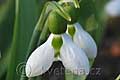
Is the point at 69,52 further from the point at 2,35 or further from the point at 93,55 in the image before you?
the point at 2,35

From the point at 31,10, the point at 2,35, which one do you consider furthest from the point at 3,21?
the point at 31,10

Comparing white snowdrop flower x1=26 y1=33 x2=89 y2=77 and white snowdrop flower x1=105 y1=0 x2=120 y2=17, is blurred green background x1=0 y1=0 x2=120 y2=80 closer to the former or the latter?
white snowdrop flower x1=26 y1=33 x2=89 y2=77

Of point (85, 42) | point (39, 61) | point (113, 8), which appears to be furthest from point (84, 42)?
point (113, 8)

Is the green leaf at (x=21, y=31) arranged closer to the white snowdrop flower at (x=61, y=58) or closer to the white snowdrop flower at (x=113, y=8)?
the white snowdrop flower at (x=61, y=58)

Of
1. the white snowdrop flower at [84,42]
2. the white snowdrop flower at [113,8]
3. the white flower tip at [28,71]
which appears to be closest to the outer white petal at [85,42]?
the white snowdrop flower at [84,42]

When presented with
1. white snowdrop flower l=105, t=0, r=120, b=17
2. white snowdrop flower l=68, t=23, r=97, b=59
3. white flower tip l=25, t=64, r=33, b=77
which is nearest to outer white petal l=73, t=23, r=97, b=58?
white snowdrop flower l=68, t=23, r=97, b=59
